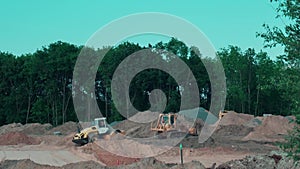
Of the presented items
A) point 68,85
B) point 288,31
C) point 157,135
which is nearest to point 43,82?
point 68,85

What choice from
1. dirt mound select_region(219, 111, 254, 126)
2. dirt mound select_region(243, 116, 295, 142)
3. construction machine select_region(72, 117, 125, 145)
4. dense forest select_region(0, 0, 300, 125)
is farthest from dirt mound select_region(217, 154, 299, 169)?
dense forest select_region(0, 0, 300, 125)

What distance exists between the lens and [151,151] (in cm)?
2155

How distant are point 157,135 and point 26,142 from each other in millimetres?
9166

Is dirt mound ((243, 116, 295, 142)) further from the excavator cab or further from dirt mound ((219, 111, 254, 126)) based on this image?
the excavator cab

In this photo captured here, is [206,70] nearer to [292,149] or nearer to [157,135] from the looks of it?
[157,135]

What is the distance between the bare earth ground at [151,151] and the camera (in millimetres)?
13453

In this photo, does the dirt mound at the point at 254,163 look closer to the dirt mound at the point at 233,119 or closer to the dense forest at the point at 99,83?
the dirt mound at the point at 233,119

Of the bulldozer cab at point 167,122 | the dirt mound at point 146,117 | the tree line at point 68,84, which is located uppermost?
the tree line at point 68,84

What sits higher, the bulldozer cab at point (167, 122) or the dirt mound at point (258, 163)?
the bulldozer cab at point (167, 122)

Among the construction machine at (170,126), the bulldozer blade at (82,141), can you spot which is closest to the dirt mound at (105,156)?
the bulldozer blade at (82,141)

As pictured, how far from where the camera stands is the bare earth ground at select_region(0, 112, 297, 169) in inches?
530

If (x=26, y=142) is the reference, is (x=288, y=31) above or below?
above

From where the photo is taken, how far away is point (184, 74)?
47250 mm

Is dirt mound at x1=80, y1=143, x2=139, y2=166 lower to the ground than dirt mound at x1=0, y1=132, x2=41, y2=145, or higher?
lower
